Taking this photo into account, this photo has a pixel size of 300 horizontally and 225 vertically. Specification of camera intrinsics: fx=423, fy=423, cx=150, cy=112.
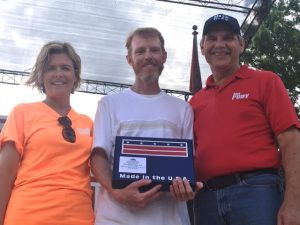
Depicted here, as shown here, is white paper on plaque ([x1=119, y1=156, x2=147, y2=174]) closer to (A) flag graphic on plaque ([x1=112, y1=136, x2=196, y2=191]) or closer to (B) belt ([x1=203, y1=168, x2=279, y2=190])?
(A) flag graphic on plaque ([x1=112, y1=136, x2=196, y2=191])

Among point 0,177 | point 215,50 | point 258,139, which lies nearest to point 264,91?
point 258,139

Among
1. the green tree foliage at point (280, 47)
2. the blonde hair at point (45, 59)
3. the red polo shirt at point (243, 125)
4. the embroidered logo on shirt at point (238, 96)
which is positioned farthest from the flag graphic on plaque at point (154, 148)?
the green tree foliage at point (280, 47)

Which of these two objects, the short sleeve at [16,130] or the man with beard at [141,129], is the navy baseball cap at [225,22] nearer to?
the man with beard at [141,129]

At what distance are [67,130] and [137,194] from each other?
0.57 m

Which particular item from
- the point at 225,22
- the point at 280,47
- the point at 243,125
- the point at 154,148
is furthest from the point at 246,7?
the point at 154,148

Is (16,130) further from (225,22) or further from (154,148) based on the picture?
(225,22)

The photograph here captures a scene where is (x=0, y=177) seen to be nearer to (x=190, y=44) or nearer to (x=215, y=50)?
(x=215, y=50)

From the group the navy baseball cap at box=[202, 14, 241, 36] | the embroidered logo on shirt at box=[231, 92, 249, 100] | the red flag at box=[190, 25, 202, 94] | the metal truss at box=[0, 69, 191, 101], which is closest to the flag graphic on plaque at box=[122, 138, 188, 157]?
the embroidered logo on shirt at box=[231, 92, 249, 100]

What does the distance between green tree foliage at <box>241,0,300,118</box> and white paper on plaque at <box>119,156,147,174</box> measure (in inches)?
466

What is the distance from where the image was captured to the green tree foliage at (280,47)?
43.5 ft

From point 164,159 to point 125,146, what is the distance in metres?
0.19

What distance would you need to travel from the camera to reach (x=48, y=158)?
80.0 inches

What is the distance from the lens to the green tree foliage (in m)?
13.3

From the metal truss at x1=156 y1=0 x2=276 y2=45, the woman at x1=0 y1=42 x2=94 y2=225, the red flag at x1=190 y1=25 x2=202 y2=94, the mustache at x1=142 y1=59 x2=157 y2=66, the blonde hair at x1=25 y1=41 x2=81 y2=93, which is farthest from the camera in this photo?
the metal truss at x1=156 y1=0 x2=276 y2=45
